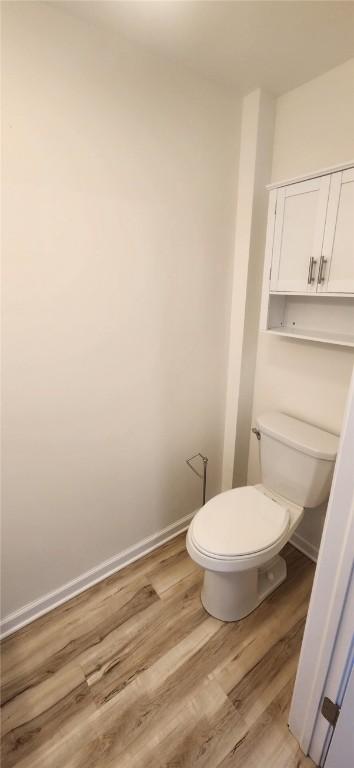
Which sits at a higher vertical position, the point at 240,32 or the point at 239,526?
the point at 240,32

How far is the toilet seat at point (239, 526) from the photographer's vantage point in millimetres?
1198

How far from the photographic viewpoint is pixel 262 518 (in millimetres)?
1354

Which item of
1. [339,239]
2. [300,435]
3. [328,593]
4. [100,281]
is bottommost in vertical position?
[328,593]

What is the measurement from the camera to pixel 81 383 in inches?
50.8

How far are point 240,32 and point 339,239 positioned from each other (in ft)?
2.60

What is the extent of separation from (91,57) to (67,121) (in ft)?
0.77

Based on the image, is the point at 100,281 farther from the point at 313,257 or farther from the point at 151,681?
the point at 151,681

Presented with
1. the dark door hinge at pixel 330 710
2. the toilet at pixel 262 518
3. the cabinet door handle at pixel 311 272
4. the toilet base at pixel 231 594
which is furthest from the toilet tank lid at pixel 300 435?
the dark door hinge at pixel 330 710

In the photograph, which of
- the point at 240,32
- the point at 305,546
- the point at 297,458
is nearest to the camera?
the point at 240,32

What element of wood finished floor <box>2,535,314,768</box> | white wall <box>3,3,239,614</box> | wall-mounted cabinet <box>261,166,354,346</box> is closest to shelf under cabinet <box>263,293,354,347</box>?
wall-mounted cabinet <box>261,166,354,346</box>

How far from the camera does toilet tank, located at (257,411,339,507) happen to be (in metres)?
1.37

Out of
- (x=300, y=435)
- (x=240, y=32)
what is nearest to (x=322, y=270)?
(x=300, y=435)

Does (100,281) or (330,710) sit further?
(100,281)

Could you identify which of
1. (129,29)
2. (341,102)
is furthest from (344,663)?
(129,29)
